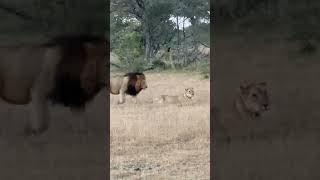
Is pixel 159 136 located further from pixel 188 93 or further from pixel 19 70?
pixel 19 70

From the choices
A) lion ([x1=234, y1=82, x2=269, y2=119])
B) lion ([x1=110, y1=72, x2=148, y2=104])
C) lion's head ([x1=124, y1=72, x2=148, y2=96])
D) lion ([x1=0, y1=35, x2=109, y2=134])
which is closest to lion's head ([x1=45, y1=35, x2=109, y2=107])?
lion ([x1=0, y1=35, x2=109, y2=134])

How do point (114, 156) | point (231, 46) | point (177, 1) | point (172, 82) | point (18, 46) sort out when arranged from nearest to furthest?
point (18, 46) → point (231, 46) → point (114, 156) → point (172, 82) → point (177, 1)

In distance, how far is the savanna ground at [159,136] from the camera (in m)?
1.84

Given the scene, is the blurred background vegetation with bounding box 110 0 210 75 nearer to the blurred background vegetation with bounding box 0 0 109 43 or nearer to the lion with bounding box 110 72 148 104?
the lion with bounding box 110 72 148 104

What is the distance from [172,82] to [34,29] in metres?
0.78

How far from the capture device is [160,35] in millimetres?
2203

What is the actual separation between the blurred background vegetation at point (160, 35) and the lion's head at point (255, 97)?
1.01 ft

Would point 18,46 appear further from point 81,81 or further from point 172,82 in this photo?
point 172,82

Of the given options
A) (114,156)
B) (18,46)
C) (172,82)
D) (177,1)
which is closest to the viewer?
(18,46)

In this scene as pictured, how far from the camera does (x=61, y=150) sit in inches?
62.5

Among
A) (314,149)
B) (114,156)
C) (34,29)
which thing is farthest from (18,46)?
(314,149)

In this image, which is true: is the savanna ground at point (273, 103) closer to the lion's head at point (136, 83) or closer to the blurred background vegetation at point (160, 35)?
the blurred background vegetation at point (160, 35)

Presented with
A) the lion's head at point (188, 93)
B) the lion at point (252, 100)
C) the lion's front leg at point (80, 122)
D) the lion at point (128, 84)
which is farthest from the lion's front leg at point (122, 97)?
the lion at point (252, 100)

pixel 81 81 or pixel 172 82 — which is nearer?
pixel 81 81
